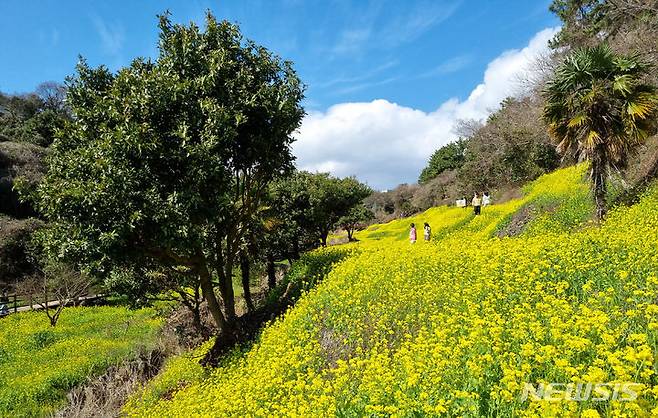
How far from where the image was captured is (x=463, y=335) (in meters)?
6.36

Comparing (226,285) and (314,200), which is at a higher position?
(314,200)

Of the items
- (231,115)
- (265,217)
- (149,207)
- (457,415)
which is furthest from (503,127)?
(457,415)

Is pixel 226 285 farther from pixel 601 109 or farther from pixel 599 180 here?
pixel 601 109

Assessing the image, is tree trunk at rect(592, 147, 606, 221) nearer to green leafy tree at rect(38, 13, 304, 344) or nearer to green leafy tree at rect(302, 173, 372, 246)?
green leafy tree at rect(38, 13, 304, 344)

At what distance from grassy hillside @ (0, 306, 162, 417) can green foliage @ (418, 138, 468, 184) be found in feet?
177

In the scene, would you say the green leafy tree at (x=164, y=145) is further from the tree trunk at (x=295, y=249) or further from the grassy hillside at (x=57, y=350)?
the tree trunk at (x=295, y=249)

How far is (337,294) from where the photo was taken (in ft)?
39.1

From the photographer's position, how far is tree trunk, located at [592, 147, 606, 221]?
13.3 m

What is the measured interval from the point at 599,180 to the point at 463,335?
Result: 32.0ft

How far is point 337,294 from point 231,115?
578cm

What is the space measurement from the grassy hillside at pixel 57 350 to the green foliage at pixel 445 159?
54097 mm

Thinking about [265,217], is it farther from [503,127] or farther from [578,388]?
[503,127]

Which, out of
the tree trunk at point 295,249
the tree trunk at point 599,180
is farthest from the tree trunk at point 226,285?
the tree trunk at point 599,180

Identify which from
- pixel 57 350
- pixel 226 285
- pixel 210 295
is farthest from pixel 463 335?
pixel 57 350
